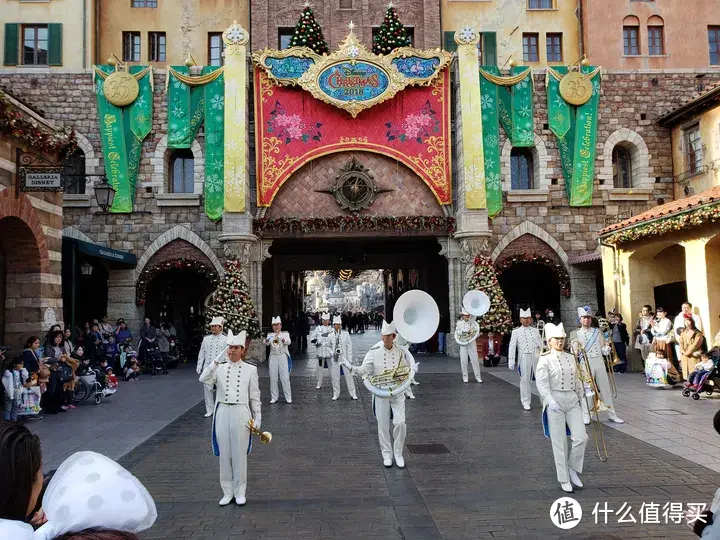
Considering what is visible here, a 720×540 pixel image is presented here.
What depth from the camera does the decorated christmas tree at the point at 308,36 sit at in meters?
20.9

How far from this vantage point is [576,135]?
70.8 feet

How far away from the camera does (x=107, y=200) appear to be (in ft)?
44.1

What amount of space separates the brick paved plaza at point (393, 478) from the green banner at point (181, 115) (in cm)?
1221

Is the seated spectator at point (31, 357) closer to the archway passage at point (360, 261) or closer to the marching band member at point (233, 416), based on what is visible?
the marching band member at point (233, 416)

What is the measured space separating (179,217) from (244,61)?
236 inches

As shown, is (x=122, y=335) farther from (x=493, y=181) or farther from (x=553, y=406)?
(x=553, y=406)

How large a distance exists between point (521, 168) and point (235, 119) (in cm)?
1074

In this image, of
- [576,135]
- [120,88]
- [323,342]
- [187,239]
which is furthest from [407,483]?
[120,88]

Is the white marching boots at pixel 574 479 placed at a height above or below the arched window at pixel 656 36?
below

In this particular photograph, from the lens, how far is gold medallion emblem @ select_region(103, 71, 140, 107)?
21.0 m

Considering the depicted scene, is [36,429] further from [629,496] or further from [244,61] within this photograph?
[244,61]

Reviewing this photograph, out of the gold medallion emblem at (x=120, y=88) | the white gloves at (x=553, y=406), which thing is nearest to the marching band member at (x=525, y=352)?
the white gloves at (x=553, y=406)

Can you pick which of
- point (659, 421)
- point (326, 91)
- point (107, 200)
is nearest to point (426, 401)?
point (659, 421)

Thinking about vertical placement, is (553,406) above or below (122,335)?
below
